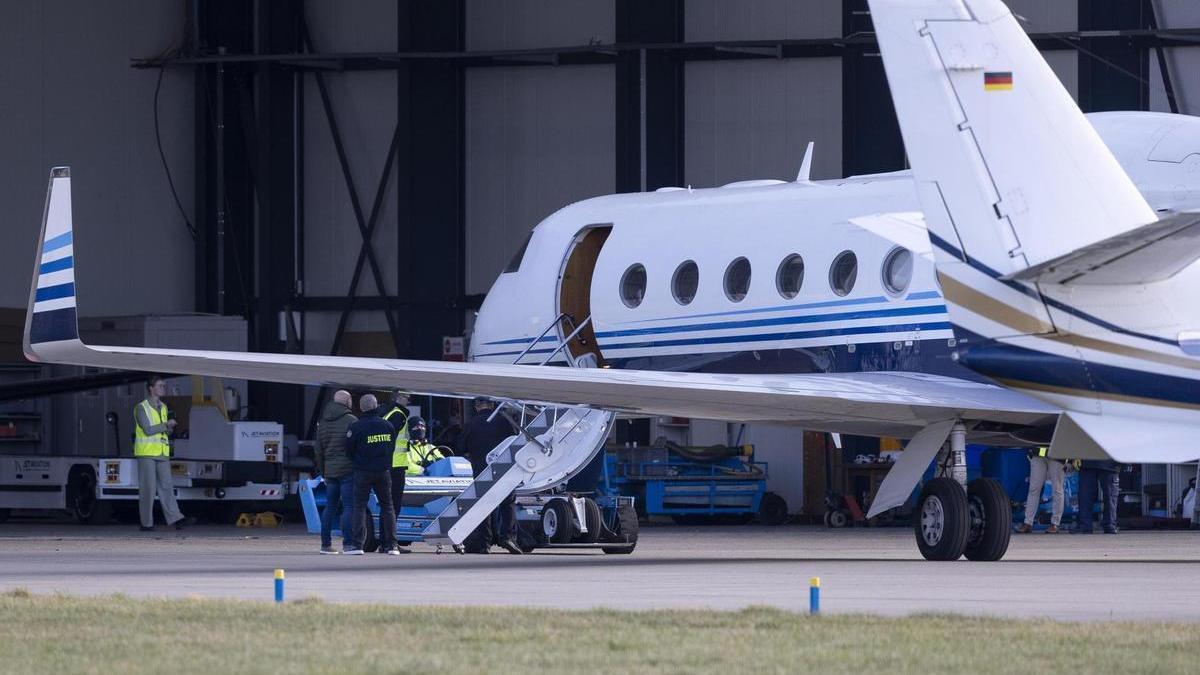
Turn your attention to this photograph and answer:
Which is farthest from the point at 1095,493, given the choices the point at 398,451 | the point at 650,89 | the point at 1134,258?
the point at 650,89

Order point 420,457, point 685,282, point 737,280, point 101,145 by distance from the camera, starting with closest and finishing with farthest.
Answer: point 737,280
point 685,282
point 420,457
point 101,145

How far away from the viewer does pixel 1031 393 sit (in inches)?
672

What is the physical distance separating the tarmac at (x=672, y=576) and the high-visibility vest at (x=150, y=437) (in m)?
3.29

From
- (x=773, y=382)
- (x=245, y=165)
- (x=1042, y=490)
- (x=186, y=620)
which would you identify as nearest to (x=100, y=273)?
(x=245, y=165)

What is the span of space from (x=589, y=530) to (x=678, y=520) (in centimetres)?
1281

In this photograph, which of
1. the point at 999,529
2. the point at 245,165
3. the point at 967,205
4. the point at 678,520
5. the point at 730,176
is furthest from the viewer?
the point at 245,165

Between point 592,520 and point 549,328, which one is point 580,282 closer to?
point 549,328

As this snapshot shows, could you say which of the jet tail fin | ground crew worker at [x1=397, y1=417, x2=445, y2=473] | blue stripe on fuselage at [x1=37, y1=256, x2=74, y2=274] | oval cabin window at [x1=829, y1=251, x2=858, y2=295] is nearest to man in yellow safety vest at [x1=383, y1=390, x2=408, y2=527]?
ground crew worker at [x1=397, y1=417, x2=445, y2=473]

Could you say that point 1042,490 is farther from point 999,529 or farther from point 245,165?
point 245,165

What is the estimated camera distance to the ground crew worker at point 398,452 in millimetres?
21984

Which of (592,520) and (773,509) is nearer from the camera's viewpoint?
(592,520)

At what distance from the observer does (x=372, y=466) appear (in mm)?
21328

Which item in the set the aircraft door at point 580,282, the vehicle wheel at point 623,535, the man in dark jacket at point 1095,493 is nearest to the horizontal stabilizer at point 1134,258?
the vehicle wheel at point 623,535

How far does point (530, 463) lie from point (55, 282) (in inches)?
271
